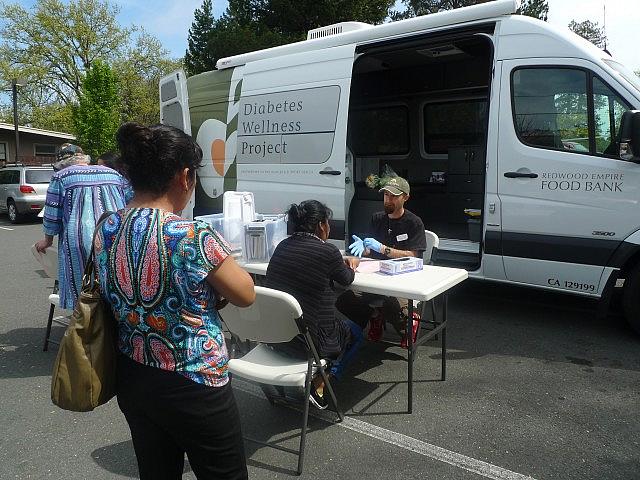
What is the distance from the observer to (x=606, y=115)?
4.14 meters

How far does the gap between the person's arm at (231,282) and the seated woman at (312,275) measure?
1247 mm

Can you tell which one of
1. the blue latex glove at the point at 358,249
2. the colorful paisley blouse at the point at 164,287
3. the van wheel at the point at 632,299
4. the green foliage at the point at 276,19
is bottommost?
the van wheel at the point at 632,299

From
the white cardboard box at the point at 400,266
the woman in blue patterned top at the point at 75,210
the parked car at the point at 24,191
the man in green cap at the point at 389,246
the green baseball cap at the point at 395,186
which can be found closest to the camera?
the white cardboard box at the point at 400,266

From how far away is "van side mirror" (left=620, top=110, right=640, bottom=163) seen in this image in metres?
3.84

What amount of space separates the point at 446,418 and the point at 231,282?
2097mm

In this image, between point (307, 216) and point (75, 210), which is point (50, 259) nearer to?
point (75, 210)

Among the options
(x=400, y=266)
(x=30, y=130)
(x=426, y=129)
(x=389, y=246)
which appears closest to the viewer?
(x=400, y=266)

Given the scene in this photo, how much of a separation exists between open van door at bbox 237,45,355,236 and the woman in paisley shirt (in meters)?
3.77

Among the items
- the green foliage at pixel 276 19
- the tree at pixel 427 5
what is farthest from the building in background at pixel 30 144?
the tree at pixel 427 5

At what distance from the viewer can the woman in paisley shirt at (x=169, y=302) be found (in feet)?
5.03

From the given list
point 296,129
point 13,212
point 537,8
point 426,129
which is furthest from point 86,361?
point 537,8

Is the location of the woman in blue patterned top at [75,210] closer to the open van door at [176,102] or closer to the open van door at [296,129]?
the open van door at [296,129]

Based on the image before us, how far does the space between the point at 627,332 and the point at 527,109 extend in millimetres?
2066

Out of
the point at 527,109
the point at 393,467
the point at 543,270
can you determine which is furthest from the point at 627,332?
the point at 393,467
